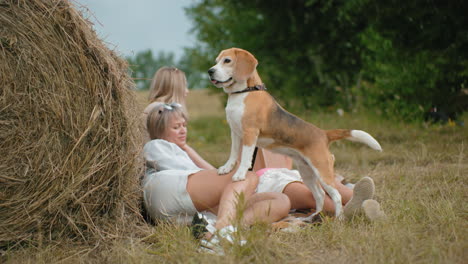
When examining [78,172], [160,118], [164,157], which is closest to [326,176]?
[164,157]

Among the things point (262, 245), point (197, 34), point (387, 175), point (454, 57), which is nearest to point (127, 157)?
point (262, 245)

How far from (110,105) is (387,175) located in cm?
311

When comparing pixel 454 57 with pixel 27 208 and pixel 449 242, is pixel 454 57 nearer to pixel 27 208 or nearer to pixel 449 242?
pixel 449 242

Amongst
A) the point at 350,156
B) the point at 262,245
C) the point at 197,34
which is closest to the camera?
the point at 262,245

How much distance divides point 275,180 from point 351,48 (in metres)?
8.28

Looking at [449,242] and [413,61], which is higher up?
[413,61]

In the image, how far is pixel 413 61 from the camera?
709 cm

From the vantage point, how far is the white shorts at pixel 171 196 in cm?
321

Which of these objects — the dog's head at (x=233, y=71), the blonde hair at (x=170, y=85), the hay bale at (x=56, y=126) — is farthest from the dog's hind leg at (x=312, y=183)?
the blonde hair at (x=170, y=85)

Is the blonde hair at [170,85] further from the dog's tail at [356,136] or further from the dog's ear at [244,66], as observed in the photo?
the dog's tail at [356,136]

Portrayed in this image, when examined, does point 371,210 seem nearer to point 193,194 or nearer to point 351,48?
point 193,194

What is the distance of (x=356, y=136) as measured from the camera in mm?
3461

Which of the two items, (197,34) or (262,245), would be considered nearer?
(262,245)

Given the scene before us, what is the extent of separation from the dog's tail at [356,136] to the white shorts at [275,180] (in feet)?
1.80
